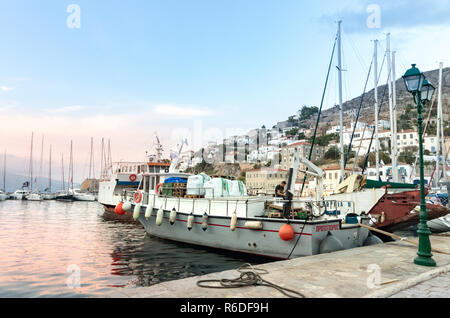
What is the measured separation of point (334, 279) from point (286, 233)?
406 centimetres

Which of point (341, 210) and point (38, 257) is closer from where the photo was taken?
point (38, 257)

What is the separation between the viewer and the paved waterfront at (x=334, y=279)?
16.1 ft

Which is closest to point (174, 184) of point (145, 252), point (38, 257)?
point (145, 252)

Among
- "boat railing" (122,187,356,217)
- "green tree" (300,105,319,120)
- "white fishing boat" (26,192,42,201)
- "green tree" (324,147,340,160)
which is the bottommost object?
"white fishing boat" (26,192,42,201)

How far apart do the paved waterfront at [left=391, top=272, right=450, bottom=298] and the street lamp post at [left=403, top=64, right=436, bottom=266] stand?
3.07 ft

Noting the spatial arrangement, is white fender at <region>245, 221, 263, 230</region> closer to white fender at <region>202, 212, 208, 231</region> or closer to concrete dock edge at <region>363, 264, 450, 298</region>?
white fender at <region>202, 212, 208, 231</region>

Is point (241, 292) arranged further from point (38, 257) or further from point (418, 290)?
point (38, 257)

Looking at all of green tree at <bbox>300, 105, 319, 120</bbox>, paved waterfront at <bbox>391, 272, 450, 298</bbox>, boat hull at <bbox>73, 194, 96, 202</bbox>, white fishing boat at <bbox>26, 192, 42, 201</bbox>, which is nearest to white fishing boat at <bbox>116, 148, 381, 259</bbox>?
paved waterfront at <bbox>391, 272, 450, 298</bbox>

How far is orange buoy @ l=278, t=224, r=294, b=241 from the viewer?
992 centimetres

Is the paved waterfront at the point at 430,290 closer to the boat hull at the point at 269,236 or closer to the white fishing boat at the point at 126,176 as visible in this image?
the boat hull at the point at 269,236

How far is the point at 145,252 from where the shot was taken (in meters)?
13.5

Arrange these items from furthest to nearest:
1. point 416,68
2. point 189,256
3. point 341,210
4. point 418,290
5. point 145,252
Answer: point 341,210, point 145,252, point 189,256, point 416,68, point 418,290

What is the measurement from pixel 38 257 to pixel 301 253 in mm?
10583

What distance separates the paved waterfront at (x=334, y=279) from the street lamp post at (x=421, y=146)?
12.4 inches
